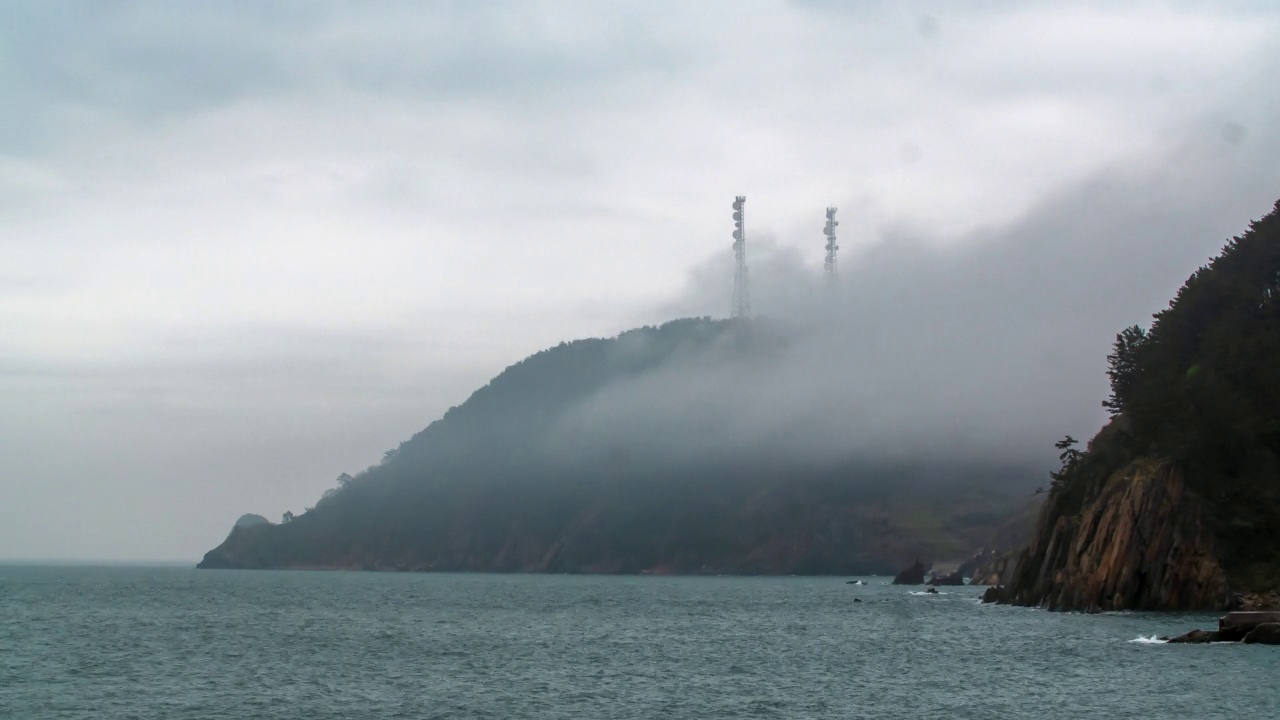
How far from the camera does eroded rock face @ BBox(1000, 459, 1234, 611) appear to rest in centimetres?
12025

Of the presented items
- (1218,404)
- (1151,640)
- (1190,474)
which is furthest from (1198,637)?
(1218,404)

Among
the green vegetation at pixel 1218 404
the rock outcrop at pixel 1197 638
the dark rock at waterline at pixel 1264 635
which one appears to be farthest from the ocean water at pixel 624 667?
the green vegetation at pixel 1218 404

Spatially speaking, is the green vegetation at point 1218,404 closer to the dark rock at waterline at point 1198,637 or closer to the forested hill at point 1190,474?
the forested hill at point 1190,474

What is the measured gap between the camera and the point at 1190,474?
12588 centimetres

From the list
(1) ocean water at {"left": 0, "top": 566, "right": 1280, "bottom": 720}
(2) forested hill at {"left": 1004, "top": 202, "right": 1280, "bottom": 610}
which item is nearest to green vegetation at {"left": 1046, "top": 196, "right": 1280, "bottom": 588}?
(2) forested hill at {"left": 1004, "top": 202, "right": 1280, "bottom": 610}

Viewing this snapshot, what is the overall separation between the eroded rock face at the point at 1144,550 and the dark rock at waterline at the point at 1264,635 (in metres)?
27.6

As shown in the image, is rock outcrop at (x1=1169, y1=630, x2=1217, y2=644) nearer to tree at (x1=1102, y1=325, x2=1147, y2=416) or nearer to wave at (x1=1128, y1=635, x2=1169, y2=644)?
wave at (x1=1128, y1=635, x2=1169, y2=644)

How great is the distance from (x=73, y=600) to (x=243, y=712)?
132 metres

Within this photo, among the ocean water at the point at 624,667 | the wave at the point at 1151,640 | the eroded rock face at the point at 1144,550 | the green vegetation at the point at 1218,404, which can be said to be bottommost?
the ocean water at the point at 624,667

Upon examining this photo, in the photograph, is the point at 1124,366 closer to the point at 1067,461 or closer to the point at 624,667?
the point at 1067,461

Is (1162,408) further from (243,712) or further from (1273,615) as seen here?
(243,712)

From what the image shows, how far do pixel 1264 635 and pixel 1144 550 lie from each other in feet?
107

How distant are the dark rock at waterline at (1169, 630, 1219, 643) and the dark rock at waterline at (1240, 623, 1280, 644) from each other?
6.22ft

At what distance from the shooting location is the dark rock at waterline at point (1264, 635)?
297 ft
